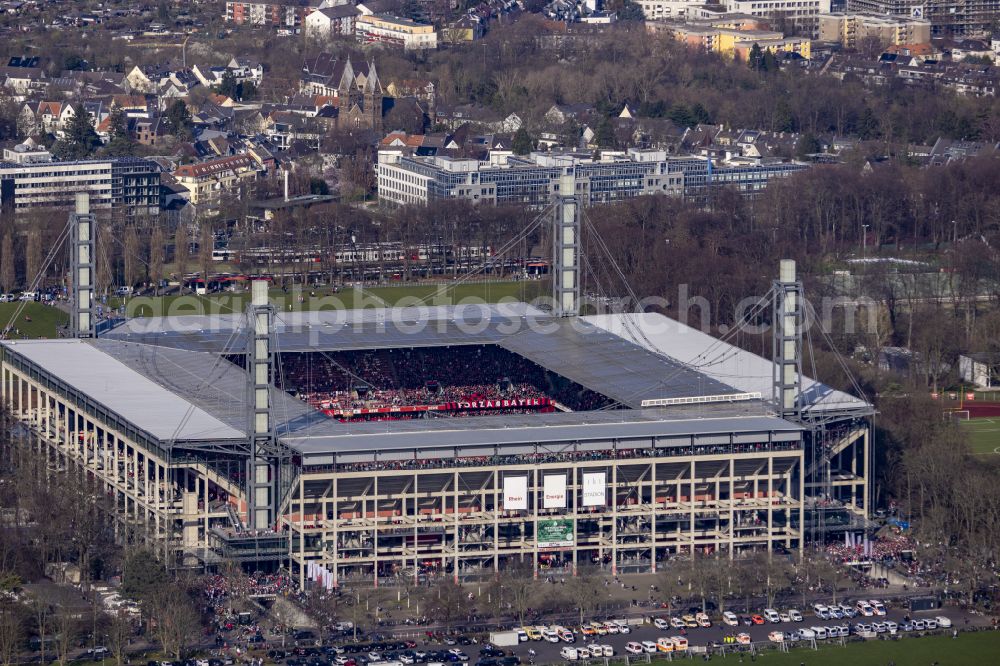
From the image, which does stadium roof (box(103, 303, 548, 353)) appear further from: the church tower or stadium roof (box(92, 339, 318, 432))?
the church tower

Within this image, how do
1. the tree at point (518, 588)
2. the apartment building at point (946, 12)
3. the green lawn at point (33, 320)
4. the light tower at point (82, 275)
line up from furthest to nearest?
the apartment building at point (946, 12) → the green lawn at point (33, 320) → the light tower at point (82, 275) → the tree at point (518, 588)

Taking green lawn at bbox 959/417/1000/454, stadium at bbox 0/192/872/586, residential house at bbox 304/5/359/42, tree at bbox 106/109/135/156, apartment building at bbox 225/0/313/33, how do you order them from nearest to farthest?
1. stadium at bbox 0/192/872/586
2. green lawn at bbox 959/417/1000/454
3. tree at bbox 106/109/135/156
4. residential house at bbox 304/5/359/42
5. apartment building at bbox 225/0/313/33

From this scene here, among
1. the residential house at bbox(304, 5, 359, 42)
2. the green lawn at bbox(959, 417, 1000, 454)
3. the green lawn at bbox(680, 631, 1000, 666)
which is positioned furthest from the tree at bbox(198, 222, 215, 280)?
the residential house at bbox(304, 5, 359, 42)

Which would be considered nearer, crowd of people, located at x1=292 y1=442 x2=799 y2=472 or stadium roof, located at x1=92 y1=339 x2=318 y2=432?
crowd of people, located at x1=292 y1=442 x2=799 y2=472

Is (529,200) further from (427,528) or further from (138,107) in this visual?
(427,528)

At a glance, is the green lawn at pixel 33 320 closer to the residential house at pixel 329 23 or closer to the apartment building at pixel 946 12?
the residential house at pixel 329 23

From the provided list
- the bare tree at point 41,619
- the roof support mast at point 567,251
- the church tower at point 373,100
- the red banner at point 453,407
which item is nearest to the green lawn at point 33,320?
the red banner at point 453,407

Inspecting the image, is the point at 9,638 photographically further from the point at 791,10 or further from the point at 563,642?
the point at 791,10

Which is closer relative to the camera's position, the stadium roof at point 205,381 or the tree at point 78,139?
Answer: the stadium roof at point 205,381
